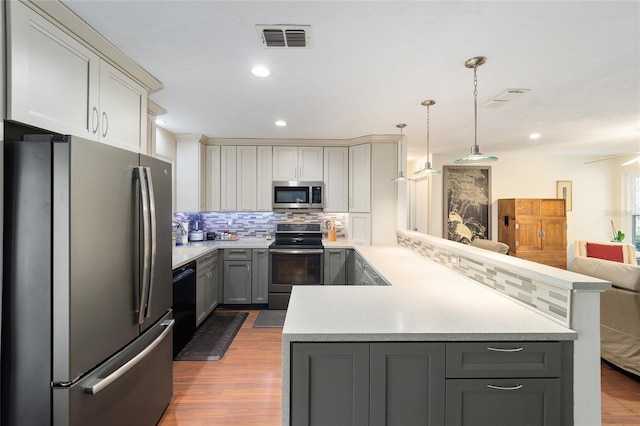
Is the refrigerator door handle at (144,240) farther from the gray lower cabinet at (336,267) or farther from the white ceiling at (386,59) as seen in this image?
the gray lower cabinet at (336,267)

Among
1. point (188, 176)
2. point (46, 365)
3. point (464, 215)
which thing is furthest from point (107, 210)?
point (464, 215)

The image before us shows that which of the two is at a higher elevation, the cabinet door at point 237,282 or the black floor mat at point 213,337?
the cabinet door at point 237,282

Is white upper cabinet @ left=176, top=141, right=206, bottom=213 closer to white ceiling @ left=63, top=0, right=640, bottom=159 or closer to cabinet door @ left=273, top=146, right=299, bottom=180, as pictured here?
white ceiling @ left=63, top=0, right=640, bottom=159

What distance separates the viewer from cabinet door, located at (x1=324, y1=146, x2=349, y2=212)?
4.41 metres

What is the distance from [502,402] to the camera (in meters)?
1.27

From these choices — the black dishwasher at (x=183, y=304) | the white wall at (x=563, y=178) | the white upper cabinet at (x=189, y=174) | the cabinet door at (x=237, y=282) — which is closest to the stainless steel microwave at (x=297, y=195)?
the cabinet door at (x=237, y=282)

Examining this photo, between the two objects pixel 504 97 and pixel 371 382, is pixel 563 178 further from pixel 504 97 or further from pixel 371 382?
pixel 371 382

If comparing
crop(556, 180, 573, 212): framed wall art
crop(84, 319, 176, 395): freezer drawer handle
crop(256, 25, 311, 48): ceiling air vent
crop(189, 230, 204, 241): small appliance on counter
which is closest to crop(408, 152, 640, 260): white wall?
crop(556, 180, 573, 212): framed wall art

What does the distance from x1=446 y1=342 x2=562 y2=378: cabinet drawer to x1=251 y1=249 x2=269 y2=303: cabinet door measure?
10.2 ft

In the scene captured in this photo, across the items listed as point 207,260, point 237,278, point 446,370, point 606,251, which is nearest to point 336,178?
point 237,278

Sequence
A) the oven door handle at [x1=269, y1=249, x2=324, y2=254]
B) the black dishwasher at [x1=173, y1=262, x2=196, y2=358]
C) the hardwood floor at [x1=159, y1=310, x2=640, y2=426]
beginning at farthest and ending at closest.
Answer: the oven door handle at [x1=269, y1=249, x2=324, y2=254] → the black dishwasher at [x1=173, y1=262, x2=196, y2=358] → the hardwood floor at [x1=159, y1=310, x2=640, y2=426]

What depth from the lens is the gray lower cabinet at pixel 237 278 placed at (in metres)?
4.09

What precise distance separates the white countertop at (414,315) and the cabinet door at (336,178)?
2.35 m

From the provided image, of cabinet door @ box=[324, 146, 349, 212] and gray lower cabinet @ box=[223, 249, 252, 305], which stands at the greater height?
cabinet door @ box=[324, 146, 349, 212]
